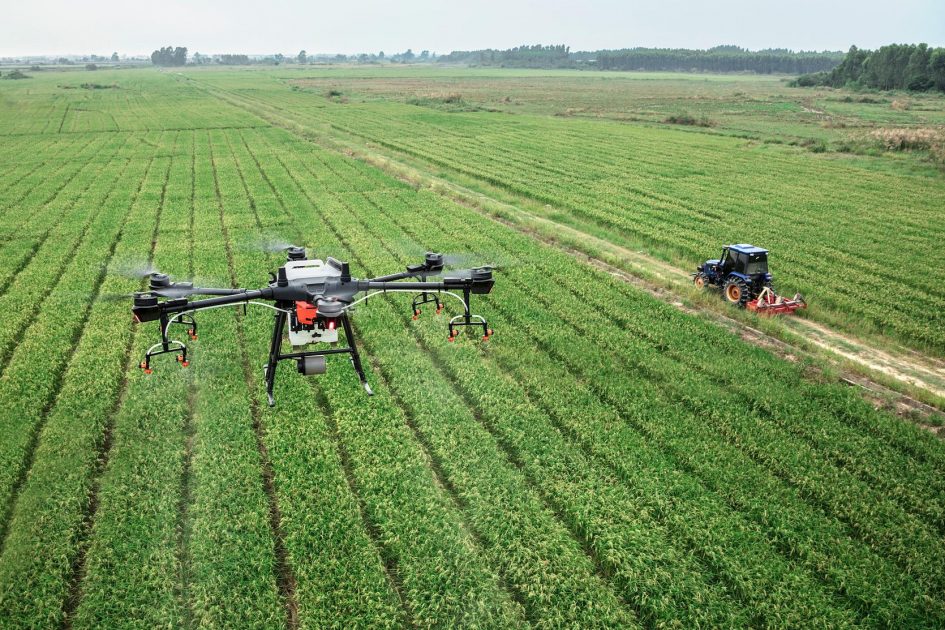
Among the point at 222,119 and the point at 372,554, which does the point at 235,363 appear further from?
the point at 222,119

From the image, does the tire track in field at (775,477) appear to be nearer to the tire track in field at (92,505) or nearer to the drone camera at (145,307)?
the drone camera at (145,307)

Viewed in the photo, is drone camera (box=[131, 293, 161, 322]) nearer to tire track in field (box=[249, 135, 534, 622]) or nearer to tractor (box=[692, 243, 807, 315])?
tire track in field (box=[249, 135, 534, 622])

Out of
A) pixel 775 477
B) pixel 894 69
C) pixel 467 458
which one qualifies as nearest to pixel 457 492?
pixel 467 458

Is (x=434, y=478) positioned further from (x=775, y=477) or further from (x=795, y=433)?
(x=795, y=433)

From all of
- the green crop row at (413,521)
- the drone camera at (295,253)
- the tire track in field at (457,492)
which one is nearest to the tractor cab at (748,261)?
the tire track in field at (457,492)

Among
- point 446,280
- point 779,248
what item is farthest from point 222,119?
point 446,280

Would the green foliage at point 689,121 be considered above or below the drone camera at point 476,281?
above

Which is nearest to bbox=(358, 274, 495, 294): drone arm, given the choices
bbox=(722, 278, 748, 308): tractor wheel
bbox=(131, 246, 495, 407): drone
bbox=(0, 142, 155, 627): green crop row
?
bbox=(131, 246, 495, 407): drone
